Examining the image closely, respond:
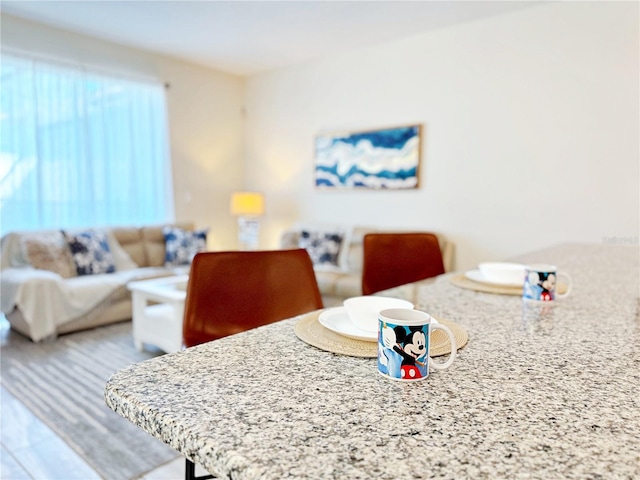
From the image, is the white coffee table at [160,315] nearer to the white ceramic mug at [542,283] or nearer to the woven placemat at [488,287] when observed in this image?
the woven placemat at [488,287]

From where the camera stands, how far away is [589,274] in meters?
1.49

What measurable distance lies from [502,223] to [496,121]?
833 mm

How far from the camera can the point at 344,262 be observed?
4262 mm

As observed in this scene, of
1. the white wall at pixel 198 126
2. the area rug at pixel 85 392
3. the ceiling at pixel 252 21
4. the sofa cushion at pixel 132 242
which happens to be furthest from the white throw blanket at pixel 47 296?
the ceiling at pixel 252 21

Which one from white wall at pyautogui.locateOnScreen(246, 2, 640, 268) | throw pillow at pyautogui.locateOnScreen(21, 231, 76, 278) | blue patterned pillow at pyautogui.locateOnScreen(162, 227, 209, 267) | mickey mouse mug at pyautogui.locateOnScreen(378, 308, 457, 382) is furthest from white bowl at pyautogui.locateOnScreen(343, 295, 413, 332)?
blue patterned pillow at pyautogui.locateOnScreen(162, 227, 209, 267)

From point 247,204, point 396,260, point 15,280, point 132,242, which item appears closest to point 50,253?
point 15,280

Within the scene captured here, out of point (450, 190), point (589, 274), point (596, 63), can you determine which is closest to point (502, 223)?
point (450, 190)

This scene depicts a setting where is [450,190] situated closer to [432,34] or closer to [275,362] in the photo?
[432,34]

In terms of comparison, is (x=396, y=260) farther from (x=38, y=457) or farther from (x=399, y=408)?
(x=38, y=457)

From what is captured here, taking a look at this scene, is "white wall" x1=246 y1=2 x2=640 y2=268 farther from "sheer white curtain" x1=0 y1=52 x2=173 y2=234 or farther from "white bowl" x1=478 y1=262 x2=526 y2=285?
"white bowl" x1=478 y1=262 x2=526 y2=285

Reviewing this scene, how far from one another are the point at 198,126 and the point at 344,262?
2443mm

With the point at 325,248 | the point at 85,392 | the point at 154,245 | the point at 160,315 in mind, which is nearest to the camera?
the point at 85,392

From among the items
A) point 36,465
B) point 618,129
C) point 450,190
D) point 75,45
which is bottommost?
point 36,465

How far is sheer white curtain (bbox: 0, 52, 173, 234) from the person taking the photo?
146 inches
